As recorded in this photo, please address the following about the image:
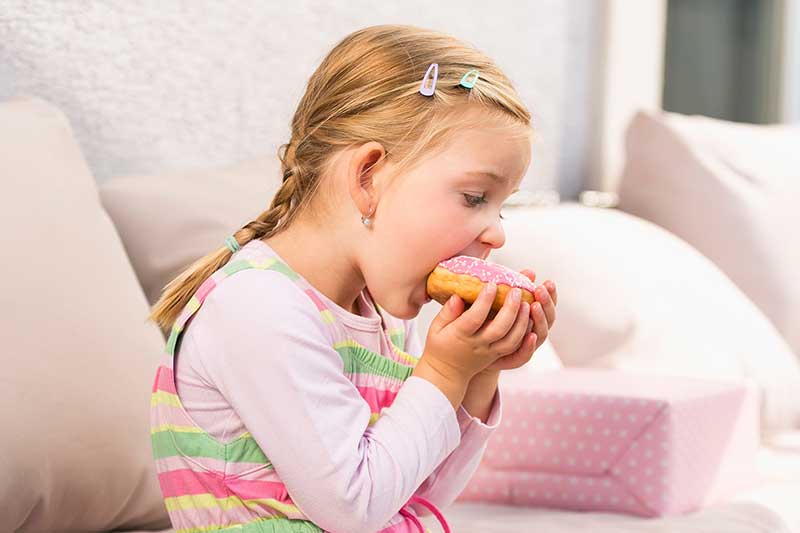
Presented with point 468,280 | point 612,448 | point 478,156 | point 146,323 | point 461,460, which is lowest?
point 612,448

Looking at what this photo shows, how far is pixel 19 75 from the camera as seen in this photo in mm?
1516

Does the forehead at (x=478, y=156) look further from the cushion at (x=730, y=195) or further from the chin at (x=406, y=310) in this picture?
the cushion at (x=730, y=195)

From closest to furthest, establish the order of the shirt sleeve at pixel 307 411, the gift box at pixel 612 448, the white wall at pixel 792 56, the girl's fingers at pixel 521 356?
the shirt sleeve at pixel 307 411, the girl's fingers at pixel 521 356, the gift box at pixel 612 448, the white wall at pixel 792 56

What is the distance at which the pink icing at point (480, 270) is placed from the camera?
969 millimetres

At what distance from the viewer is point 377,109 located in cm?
98

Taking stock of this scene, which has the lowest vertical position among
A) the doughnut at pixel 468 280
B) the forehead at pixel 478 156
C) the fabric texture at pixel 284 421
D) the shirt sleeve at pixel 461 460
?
the shirt sleeve at pixel 461 460

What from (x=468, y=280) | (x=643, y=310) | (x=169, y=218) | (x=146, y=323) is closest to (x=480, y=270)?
(x=468, y=280)

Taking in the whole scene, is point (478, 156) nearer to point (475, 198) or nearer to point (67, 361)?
point (475, 198)

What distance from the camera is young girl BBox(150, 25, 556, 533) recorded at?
901 mm

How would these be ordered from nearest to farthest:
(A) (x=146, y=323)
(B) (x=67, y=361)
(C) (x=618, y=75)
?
(B) (x=67, y=361) → (A) (x=146, y=323) → (C) (x=618, y=75)

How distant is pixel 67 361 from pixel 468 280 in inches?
16.9

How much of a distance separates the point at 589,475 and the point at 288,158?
2.01 ft

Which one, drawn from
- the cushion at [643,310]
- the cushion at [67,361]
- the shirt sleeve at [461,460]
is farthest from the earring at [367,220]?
the cushion at [643,310]

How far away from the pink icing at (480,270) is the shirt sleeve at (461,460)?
158mm
